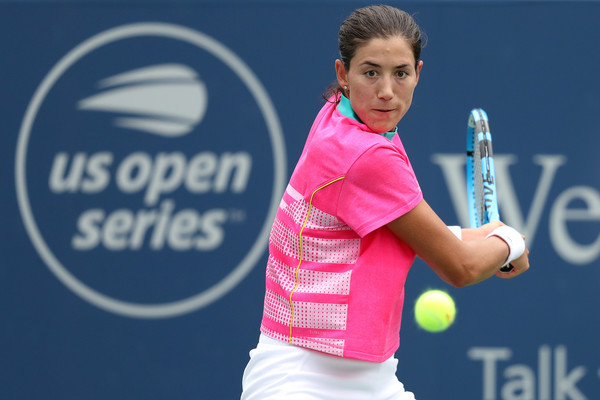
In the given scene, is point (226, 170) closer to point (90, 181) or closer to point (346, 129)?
point (90, 181)

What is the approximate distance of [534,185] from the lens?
14.0ft

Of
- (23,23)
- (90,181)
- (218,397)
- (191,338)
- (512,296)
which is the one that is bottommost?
(218,397)

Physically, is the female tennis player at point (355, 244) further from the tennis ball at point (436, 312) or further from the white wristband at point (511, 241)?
the tennis ball at point (436, 312)

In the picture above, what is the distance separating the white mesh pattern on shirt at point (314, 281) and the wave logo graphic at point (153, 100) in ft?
6.80

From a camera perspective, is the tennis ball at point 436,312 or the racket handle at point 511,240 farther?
the tennis ball at point 436,312

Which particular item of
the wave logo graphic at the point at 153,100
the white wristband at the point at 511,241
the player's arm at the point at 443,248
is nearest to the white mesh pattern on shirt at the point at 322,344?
the player's arm at the point at 443,248

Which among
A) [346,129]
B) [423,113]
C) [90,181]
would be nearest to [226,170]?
[90,181]

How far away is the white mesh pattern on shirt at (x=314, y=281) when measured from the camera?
2.25 metres

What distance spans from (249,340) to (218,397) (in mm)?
295

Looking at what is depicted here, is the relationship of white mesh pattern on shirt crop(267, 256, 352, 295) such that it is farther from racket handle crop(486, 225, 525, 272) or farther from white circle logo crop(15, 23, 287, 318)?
white circle logo crop(15, 23, 287, 318)

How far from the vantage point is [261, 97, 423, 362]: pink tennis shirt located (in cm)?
220

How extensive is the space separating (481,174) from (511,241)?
0.58 meters

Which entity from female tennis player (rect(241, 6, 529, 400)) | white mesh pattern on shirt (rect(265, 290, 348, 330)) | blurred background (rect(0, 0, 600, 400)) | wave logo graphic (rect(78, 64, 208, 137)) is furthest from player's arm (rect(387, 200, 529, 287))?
wave logo graphic (rect(78, 64, 208, 137))

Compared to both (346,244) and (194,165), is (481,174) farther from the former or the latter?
(194,165)
